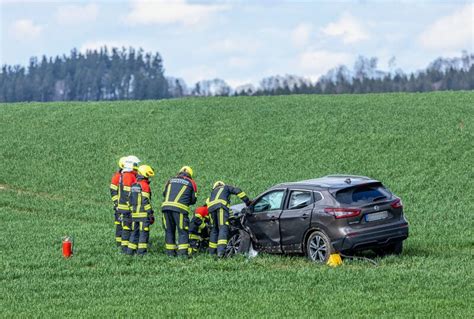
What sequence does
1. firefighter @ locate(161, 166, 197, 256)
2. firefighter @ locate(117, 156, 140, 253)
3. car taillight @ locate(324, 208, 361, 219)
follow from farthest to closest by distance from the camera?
firefighter @ locate(117, 156, 140, 253), firefighter @ locate(161, 166, 197, 256), car taillight @ locate(324, 208, 361, 219)

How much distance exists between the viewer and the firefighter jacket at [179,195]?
57.1ft

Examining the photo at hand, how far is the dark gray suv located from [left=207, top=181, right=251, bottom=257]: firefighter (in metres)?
0.63

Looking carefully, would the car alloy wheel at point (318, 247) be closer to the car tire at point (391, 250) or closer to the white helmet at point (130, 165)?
the car tire at point (391, 250)

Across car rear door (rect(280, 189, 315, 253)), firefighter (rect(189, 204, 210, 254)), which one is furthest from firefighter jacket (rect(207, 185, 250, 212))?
car rear door (rect(280, 189, 315, 253))

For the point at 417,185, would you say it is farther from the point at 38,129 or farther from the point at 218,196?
the point at 38,129

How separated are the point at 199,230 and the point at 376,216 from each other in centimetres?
427

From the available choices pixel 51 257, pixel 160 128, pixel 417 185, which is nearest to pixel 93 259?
pixel 51 257

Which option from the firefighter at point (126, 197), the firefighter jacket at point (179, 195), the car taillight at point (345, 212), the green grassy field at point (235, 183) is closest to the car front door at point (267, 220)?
the green grassy field at point (235, 183)

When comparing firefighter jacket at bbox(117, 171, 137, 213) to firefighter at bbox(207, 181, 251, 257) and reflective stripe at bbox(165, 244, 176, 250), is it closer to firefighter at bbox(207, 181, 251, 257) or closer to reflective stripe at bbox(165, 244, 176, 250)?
reflective stripe at bbox(165, 244, 176, 250)

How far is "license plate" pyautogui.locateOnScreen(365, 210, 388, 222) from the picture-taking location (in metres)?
15.8

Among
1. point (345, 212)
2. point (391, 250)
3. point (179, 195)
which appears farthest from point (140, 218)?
point (391, 250)

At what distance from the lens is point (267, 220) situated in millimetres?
17141

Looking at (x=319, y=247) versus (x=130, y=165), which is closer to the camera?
(x=319, y=247)

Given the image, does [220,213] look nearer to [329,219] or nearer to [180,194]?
[180,194]
